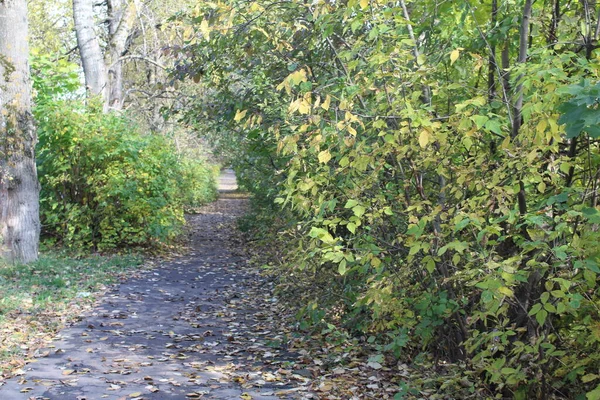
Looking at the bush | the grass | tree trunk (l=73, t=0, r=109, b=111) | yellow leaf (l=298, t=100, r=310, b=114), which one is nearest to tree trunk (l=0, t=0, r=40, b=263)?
the grass

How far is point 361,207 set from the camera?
177 inches

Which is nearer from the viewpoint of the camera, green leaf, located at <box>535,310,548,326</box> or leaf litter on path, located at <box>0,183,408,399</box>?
green leaf, located at <box>535,310,548,326</box>

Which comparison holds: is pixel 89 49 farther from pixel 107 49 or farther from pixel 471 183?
pixel 471 183

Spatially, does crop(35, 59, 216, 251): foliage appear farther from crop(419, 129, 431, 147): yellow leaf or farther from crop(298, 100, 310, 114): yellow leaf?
crop(419, 129, 431, 147): yellow leaf

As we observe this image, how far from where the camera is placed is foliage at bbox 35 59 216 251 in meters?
12.7

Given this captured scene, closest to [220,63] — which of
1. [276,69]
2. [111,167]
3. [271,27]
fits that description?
[276,69]

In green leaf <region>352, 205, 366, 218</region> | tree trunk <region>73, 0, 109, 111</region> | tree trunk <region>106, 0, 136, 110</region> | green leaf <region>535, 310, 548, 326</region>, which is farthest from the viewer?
tree trunk <region>106, 0, 136, 110</region>

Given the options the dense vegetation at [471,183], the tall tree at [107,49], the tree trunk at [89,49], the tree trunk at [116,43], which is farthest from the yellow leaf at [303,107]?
the tree trunk at [116,43]

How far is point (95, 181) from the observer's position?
41.9 ft

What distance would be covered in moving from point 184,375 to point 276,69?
4436 mm

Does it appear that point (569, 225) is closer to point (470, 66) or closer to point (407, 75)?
point (407, 75)

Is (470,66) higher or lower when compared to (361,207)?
higher

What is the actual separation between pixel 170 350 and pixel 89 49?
38.8 feet

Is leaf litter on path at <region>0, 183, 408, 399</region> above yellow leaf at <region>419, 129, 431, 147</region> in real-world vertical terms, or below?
below
